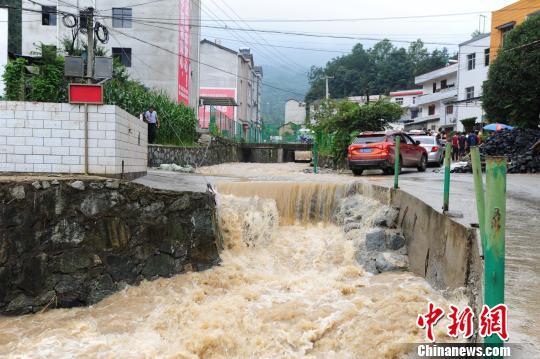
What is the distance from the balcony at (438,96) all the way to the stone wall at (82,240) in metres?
39.4

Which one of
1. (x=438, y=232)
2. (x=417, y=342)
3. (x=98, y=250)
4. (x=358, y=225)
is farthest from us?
(x=358, y=225)

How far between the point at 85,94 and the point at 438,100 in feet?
142

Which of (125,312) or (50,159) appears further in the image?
(50,159)

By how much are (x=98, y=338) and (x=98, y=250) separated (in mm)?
1834

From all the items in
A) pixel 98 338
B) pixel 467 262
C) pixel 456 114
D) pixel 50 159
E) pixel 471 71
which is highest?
pixel 471 71

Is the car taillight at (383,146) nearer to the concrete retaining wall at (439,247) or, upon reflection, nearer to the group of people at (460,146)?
the concrete retaining wall at (439,247)

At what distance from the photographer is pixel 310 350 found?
4.82 meters

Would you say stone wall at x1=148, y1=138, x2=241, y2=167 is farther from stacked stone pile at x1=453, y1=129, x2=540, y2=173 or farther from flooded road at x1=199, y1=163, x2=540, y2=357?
flooded road at x1=199, y1=163, x2=540, y2=357

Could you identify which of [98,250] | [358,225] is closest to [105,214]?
[98,250]

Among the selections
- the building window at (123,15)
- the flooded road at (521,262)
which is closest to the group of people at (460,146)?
the flooded road at (521,262)

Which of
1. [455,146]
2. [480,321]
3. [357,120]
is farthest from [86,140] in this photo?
[455,146]

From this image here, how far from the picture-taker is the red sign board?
7758 mm

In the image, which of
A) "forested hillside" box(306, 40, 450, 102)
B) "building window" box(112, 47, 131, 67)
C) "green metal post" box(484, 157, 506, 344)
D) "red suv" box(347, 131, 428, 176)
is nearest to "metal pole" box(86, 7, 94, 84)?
"red suv" box(347, 131, 428, 176)

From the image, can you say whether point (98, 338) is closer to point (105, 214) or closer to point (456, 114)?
point (105, 214)
